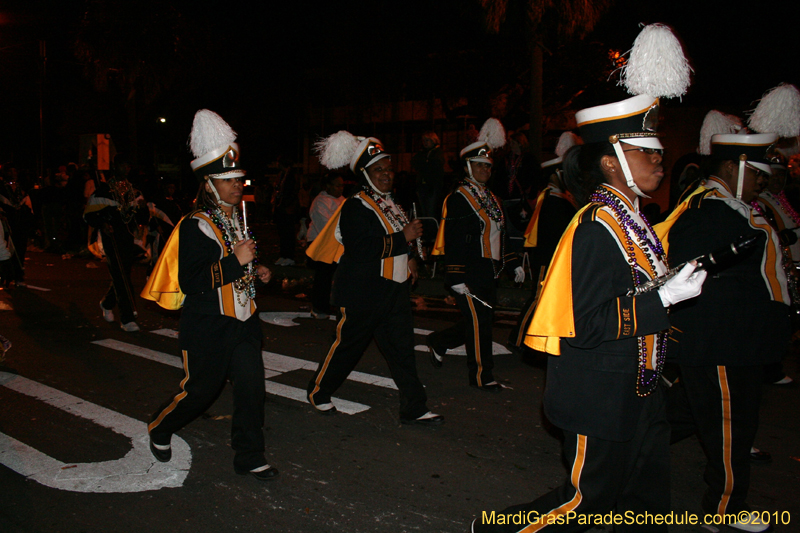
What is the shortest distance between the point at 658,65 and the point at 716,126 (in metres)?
2.02

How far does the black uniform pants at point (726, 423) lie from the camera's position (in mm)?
3488

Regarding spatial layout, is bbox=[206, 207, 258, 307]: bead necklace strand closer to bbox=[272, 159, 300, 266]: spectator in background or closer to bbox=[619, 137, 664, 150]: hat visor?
bbox=[619, 137, 664, 150]: hat visor

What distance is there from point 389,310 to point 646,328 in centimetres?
278

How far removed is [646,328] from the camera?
261 cm

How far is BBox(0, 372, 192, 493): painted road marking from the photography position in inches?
162

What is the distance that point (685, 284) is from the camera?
8.34 feet

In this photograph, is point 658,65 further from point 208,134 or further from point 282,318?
point 282,318

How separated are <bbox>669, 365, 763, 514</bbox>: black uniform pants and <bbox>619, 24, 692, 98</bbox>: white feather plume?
161cm

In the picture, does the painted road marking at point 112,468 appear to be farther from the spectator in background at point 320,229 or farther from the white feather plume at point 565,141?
the white feather plume at point 565,141

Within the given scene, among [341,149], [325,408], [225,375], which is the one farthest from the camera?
[341,149]

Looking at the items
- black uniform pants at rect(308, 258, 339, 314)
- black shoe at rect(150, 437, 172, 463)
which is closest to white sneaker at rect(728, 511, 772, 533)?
Result: black shoe at rect(150, 437, 172, 463)

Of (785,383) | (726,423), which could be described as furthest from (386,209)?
(785,383)

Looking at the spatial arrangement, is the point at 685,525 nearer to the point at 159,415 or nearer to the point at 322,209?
the point at 159,415

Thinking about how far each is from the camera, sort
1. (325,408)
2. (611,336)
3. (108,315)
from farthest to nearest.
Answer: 1. (108,315)
2. (325,408)
3. (611,336)
